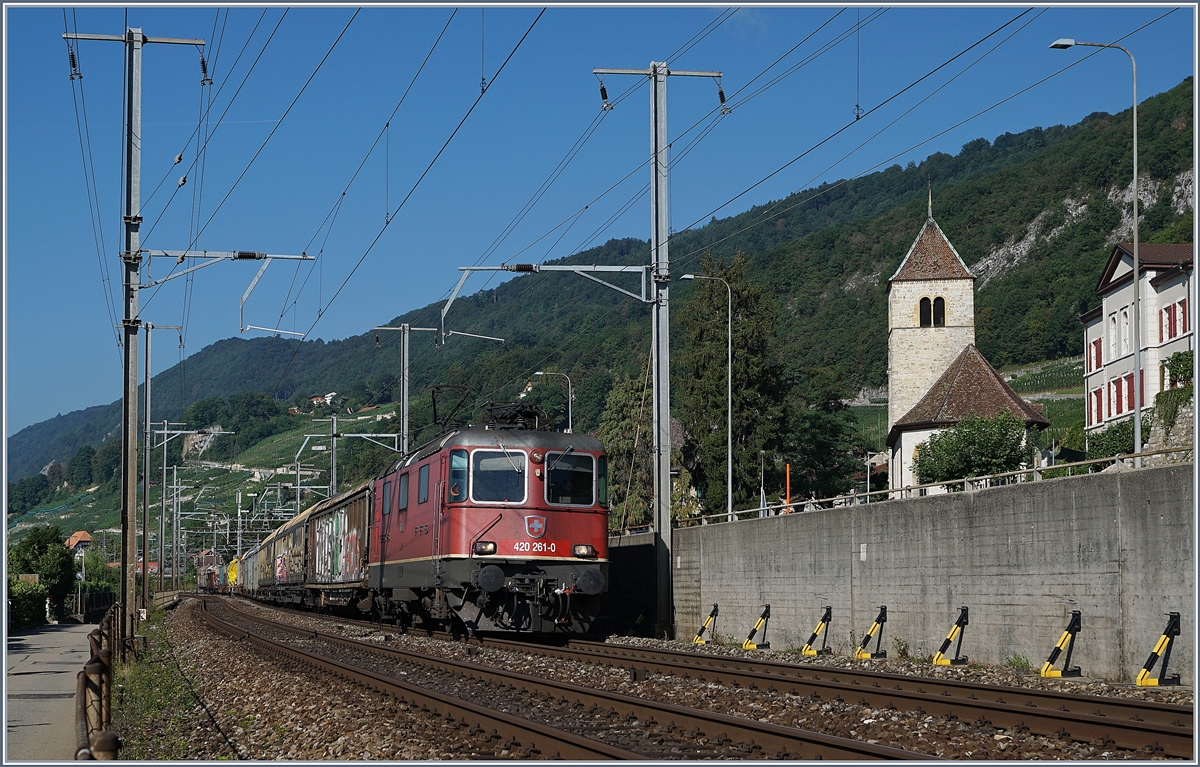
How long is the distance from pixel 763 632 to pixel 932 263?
71.1 m

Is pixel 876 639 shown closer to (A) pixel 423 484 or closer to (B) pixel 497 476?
(B) pixel 497 476

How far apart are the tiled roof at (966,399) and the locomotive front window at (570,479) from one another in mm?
54676

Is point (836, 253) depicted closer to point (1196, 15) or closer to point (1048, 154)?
point (1048, 154)

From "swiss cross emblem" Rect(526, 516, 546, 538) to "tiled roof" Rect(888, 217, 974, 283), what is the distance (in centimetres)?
7264

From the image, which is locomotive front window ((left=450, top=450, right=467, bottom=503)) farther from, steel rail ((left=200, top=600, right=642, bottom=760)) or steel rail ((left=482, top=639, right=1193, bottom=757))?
steel rail ((left=482, top=639, right=1193, bottom=757))

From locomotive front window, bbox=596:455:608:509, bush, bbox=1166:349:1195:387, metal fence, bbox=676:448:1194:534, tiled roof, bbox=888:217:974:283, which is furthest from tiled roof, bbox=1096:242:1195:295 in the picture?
locomotive front window, bbox=596:455:608:509

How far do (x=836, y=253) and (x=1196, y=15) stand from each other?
163070 mm

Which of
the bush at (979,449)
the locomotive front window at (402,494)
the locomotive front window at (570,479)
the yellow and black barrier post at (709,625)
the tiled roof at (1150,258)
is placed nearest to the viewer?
the locomotive front window at (570,479)

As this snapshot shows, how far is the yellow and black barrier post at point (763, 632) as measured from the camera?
Result: 22734mm

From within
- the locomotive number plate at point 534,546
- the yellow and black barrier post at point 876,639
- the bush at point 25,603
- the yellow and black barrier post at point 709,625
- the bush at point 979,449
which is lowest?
the bush at point 25,603

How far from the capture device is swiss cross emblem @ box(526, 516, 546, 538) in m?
20.5

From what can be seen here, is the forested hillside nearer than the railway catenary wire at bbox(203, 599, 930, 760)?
No

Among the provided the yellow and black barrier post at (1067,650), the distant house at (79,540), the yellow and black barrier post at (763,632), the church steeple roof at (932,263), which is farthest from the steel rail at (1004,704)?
the distant house at (79,540)

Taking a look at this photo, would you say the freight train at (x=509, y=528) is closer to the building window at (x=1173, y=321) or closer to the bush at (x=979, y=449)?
the building window at (x=1173, y=321)
